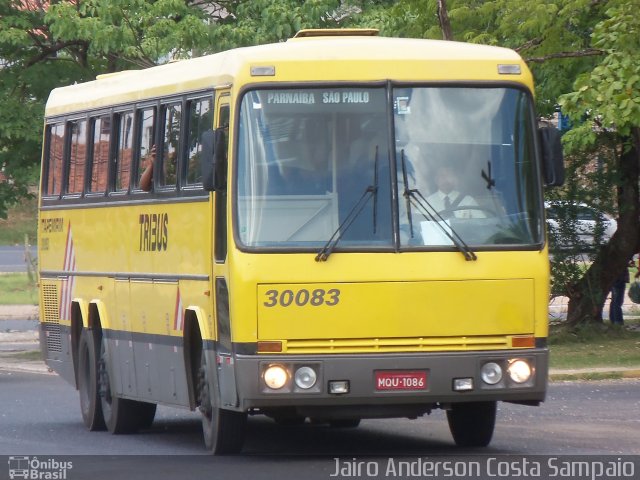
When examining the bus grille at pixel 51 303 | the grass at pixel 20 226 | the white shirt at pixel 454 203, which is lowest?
the bus grille at pixel 51 303

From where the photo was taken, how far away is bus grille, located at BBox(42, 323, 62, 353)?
57.7ft

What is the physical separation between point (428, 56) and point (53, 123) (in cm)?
696

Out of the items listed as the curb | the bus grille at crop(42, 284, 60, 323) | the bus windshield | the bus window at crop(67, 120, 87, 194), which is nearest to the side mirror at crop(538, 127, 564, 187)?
the bus windshield

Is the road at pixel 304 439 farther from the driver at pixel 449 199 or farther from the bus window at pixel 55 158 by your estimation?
the bus window at pixel 55 158

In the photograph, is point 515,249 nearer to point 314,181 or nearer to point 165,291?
point 314,181

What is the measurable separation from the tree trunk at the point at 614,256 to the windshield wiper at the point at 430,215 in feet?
44.9

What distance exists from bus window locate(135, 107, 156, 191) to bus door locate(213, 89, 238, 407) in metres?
2.04

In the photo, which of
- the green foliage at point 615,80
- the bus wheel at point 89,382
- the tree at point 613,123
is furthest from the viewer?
the tree at point 613,123

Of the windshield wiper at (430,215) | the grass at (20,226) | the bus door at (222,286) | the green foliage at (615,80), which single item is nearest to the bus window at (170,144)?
the bus door at (222,286)

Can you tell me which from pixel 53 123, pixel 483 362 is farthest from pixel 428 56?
pixel 53 123

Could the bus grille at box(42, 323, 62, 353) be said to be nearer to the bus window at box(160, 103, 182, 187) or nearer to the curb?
the bus window at box(160, 103, 182, 187)

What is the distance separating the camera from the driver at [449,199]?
39.1 ft

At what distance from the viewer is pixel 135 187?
14.8 meters

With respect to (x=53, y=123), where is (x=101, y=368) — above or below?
below
